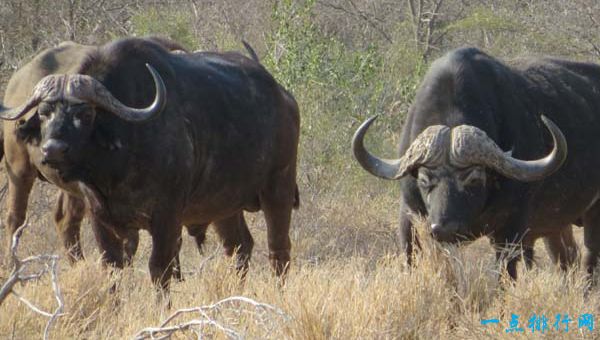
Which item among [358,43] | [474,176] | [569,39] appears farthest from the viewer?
[358,43]

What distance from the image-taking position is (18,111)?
24.0ft

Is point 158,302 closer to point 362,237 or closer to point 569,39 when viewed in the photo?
point 362,237

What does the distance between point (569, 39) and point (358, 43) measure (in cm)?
454

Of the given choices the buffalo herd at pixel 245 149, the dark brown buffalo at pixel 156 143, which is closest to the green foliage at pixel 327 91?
the buffalo herd at pixel 245 149

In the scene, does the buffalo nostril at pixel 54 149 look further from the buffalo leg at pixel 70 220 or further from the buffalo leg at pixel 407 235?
the buffalo leg at pixel 70 220

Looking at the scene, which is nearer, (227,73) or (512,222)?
(512,222)

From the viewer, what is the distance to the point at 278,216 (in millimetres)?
8797

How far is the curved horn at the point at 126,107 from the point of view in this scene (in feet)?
23.2

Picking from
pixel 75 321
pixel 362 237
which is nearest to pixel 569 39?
pixel 362 237

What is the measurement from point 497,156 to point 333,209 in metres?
4.17

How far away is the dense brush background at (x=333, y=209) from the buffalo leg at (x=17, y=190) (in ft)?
2.02

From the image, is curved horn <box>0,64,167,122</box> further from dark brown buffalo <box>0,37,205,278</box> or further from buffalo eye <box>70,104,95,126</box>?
dark brown buffalo <box>0,37,205,278</box>

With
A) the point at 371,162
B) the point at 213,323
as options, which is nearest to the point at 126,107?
the point at 371,162

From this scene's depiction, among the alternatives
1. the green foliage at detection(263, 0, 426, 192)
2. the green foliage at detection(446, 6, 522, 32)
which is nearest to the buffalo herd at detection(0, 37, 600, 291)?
the green foliage at detection(263, 0, 426, 192)
